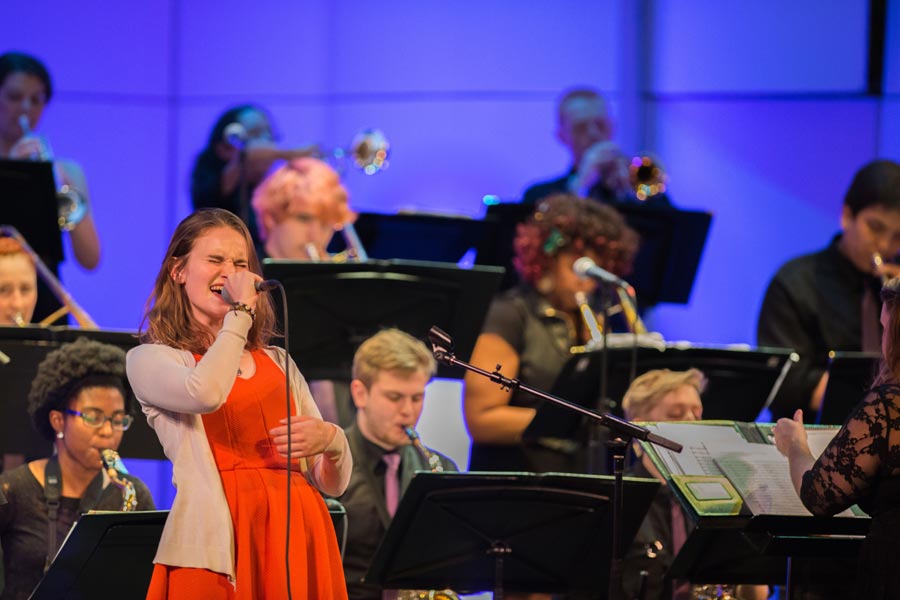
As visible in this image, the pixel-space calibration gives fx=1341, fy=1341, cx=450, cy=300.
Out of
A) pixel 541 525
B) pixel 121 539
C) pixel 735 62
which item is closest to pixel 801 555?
pixel 541 525

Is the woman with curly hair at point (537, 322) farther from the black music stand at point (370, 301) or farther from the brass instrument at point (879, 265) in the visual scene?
the brass instrument at point (879, 265)

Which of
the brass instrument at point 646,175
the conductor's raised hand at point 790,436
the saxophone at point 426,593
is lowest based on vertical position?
the saxophone at point 426,593

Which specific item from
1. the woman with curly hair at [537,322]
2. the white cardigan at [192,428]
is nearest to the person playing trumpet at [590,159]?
the woman with curly hair at [537,322]

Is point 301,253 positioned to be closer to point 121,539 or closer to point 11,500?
point 11,500

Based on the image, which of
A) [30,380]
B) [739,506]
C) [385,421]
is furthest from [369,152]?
[739,506]

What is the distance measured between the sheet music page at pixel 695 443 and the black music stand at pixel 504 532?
0.43 feet

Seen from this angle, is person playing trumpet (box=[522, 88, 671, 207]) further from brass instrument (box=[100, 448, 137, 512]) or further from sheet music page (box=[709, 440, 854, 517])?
brass instrument (box=[100, 448, 137, 512])

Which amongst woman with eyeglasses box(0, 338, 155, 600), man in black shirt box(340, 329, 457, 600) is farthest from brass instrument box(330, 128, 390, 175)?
woman with eyeglasses box(0, 338, 155, 600)

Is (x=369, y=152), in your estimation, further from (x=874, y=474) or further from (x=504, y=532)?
(x=874, y=474)

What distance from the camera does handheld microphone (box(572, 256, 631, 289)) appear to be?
5.05m

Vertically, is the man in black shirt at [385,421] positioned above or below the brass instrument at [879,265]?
below

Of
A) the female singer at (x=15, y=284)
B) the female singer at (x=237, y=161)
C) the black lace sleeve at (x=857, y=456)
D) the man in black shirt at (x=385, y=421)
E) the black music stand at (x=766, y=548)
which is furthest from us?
the female singer at (x=237, y=161)

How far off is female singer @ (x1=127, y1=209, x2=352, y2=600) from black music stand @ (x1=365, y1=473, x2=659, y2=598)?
51cm

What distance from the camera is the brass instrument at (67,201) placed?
5594 mm
